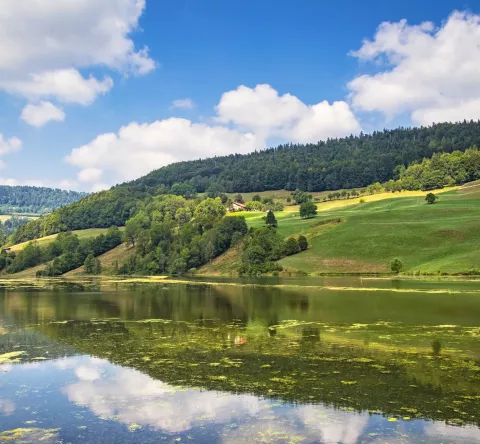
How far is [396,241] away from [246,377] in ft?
325

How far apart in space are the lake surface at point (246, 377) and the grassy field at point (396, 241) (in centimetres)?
5595

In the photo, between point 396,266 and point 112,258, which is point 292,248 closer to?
A: point 396,266

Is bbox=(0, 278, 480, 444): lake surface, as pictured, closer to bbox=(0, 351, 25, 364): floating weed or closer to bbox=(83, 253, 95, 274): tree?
bbox=(0, 351, 25, 364): floating weed

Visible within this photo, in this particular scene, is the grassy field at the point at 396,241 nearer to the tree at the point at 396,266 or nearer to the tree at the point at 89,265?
the tree at the point at 396,266

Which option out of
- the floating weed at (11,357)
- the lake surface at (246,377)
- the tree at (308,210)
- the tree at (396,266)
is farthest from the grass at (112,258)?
the floating weed at (11,357)

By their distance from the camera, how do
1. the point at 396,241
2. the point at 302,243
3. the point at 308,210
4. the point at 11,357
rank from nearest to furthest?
the point at 11,357 → the point at 396,241 → the point at 302,243 → the point at 308,210

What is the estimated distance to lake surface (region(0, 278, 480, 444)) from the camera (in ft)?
53.9

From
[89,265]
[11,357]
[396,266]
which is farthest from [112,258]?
[11,357]

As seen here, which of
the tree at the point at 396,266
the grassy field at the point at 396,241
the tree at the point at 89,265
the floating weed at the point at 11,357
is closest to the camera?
the floating weed at the point at 11,357

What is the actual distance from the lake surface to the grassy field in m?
55.9

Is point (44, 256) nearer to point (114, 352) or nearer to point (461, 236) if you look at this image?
point (461, 236)

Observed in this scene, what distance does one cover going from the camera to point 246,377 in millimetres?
22750

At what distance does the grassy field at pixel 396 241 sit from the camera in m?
99.4

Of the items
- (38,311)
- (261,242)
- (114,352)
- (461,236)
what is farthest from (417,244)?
(114,352)
